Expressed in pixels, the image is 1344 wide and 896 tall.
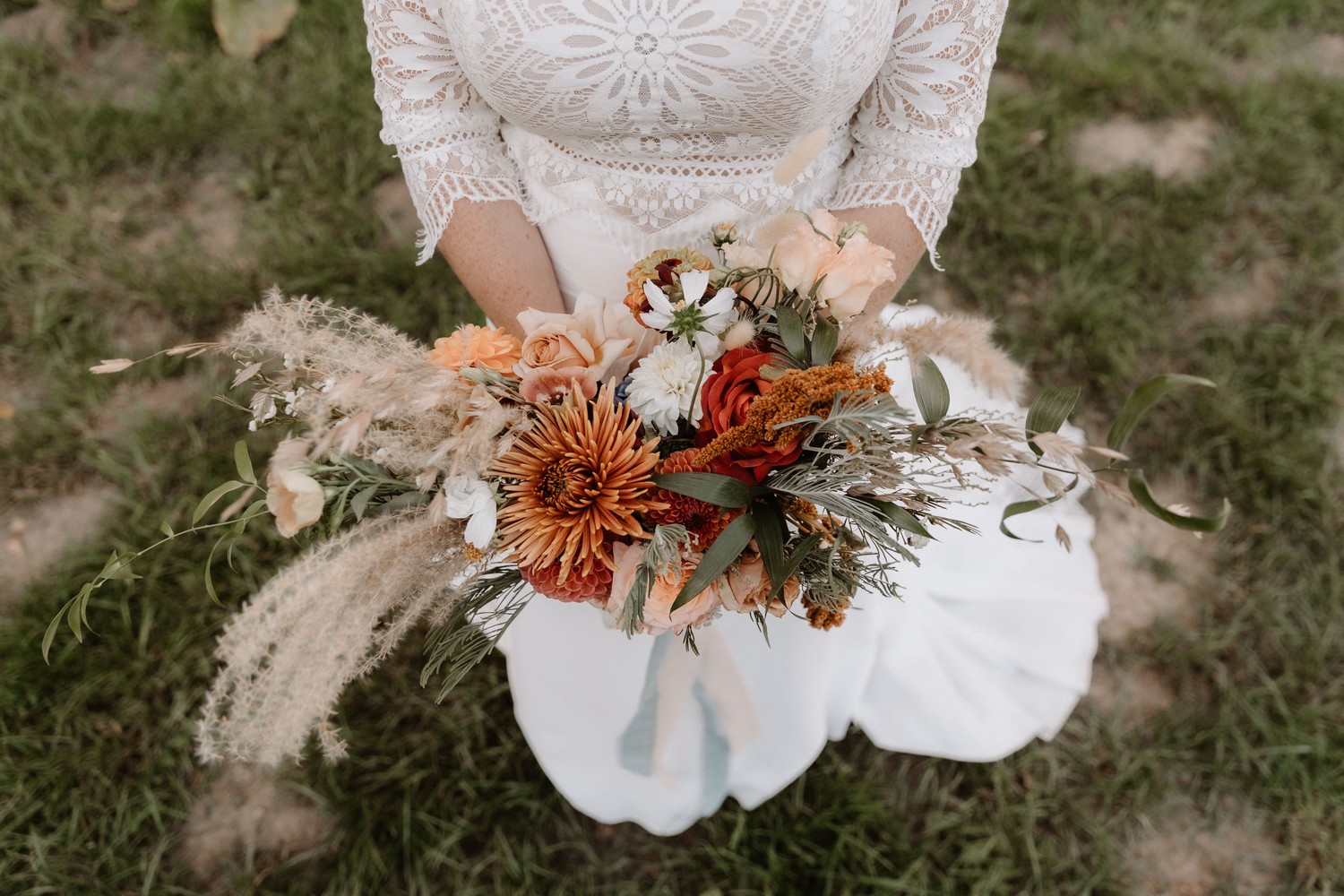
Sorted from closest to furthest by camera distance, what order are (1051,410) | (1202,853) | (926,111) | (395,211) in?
(1051,410), (926,111), (1202,853), (395,211)

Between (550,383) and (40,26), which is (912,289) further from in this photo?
(40,26)

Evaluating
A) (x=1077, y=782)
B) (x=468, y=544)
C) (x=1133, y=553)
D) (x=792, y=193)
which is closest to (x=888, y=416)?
(x=468, y=544)

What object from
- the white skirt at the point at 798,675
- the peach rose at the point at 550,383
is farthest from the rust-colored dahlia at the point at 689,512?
the white skirt at the point at 798,675

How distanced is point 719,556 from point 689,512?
6 centimetres

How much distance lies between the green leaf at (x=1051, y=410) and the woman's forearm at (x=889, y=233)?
56cm

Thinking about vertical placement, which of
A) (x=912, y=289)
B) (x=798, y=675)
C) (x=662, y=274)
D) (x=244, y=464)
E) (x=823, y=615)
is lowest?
(x=798, y=675)

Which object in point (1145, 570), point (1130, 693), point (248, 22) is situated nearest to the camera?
point (1130, 693)

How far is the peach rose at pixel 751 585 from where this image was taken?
2.83 ft

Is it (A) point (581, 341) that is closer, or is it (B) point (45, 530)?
(A) point (581, 341)

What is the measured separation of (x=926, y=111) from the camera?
1195 mm

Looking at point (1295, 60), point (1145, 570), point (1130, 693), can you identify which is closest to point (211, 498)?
point (1130, 693)

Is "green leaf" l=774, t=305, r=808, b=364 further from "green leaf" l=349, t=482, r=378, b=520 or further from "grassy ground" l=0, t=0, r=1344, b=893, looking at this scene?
"grassy ground" l=0, t=0, r=1344, b=893

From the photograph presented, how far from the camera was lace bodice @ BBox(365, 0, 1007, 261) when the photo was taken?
1.01 m

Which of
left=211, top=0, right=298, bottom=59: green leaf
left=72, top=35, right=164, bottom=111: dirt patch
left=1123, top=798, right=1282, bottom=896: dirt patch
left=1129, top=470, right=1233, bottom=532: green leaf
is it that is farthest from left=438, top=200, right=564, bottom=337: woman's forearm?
left=72, top=35, right=164, bottom=111: dirt patch
